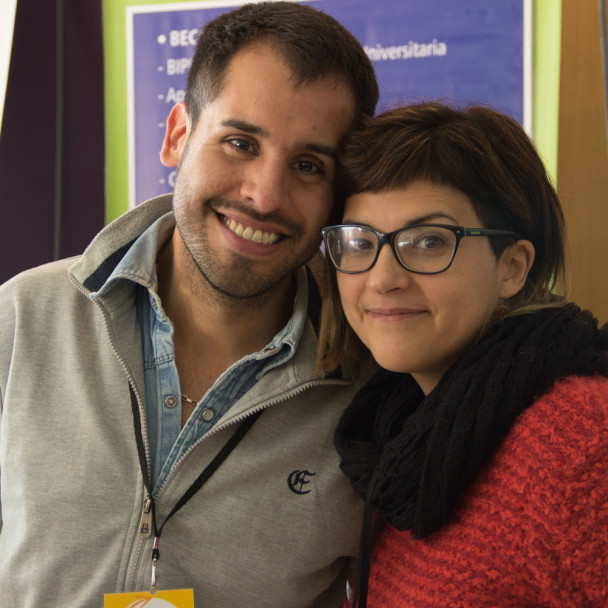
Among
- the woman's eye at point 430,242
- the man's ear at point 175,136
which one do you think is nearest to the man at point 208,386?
the man's ear at point 175,136

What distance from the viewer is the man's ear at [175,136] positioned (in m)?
1.92

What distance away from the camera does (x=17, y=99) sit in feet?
8.19

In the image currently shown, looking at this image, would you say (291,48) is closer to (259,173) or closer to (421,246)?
(259,173)

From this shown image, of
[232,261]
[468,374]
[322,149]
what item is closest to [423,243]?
[468,374]

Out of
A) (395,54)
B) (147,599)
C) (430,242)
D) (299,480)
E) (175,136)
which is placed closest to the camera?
(430,242)

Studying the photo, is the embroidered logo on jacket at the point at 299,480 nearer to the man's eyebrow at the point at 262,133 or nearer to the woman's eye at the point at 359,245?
the woman's eye at the point at 359,245

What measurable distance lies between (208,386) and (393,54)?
4.16 ft

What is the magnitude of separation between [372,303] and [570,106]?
110 cm

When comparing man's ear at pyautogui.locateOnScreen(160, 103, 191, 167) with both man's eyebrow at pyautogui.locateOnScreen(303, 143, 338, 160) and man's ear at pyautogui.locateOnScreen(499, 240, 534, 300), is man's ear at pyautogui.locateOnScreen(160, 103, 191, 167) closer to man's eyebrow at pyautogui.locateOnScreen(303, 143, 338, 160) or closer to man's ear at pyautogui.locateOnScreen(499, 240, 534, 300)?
man's eyebrow at pyautogui.locateOnScreen(303, 143, 338, 160)

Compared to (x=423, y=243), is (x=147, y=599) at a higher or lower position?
lower

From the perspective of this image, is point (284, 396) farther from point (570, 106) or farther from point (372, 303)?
point (570, 106)

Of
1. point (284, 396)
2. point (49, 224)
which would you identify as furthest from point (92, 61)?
point (284, 396)

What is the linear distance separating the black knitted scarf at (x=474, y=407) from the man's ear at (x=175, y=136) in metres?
1.00

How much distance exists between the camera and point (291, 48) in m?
1.65
